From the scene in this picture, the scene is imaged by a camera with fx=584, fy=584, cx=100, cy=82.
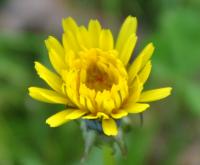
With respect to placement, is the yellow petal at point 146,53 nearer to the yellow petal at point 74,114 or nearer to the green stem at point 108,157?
the yellow petal at point 74,114

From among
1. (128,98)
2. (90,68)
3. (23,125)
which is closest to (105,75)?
(90,68)

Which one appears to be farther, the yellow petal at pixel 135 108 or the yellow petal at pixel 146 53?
the yellow petal at pixel 146 53

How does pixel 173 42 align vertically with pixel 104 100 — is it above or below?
above

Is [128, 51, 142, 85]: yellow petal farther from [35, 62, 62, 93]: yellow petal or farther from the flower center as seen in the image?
[35, 62, 62, 93]: yellow petal

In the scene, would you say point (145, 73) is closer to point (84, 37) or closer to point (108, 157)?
point (84, 37)

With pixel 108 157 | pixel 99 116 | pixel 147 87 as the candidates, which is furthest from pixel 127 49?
pixel 147 87

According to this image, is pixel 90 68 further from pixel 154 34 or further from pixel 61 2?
pixel 61 2

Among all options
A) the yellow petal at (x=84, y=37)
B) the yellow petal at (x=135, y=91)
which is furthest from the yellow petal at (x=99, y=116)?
the yellow petal at (x=84, y=37)
